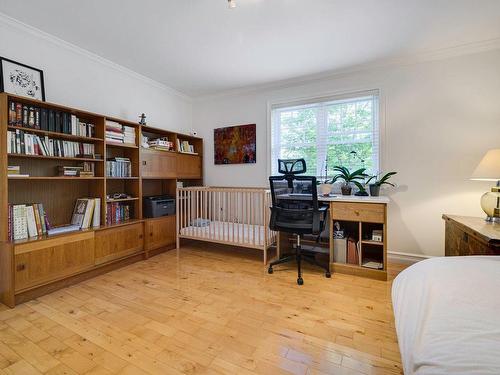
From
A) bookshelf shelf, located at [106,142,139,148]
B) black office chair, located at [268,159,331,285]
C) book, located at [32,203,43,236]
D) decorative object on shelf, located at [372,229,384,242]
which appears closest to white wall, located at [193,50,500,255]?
decorative object on shelf, located at [372,229,384,242]

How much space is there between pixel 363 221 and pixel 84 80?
130 inches

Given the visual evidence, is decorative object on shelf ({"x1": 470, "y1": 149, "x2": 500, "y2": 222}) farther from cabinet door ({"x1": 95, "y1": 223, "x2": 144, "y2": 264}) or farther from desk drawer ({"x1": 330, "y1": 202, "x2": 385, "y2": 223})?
cabinet door ({"x1": 95, "y1": 223, "x2": 144, "y2": 264})

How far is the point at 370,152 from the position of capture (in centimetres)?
298

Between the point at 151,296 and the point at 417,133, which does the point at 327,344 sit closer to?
the point at 151,296

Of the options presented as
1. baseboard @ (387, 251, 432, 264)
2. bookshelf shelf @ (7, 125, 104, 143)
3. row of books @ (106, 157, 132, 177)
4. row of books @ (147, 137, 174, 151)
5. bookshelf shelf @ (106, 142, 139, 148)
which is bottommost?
baseboard @ (387, 251, 432, 264)

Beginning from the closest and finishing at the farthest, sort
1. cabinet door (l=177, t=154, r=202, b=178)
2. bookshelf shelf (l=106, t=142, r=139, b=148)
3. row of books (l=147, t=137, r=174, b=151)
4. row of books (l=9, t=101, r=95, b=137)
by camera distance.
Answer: row of books (l=9, t=101, r=95, b=137) < bookshelf shelf (l=106, t=142, r=139, b=148) < row of books (l=147, t=137, r=174, b=151) < cabinet door (l=177, t=154, r=202, b=178)

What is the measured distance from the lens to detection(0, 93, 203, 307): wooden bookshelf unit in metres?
1.92

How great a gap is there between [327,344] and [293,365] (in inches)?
11.0

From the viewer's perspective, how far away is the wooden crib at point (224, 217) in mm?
2879

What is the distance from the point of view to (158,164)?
3.24m

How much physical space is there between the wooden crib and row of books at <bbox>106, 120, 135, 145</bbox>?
2.96 ft

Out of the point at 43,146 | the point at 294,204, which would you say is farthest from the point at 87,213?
the point at 294,204

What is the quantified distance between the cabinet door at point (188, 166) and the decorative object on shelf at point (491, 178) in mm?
3279

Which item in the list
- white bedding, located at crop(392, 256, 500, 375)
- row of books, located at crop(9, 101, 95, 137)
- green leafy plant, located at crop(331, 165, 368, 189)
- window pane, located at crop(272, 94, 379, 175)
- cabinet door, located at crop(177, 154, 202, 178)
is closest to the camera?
white bedding, located at crop(392, 256, 500, 375)
